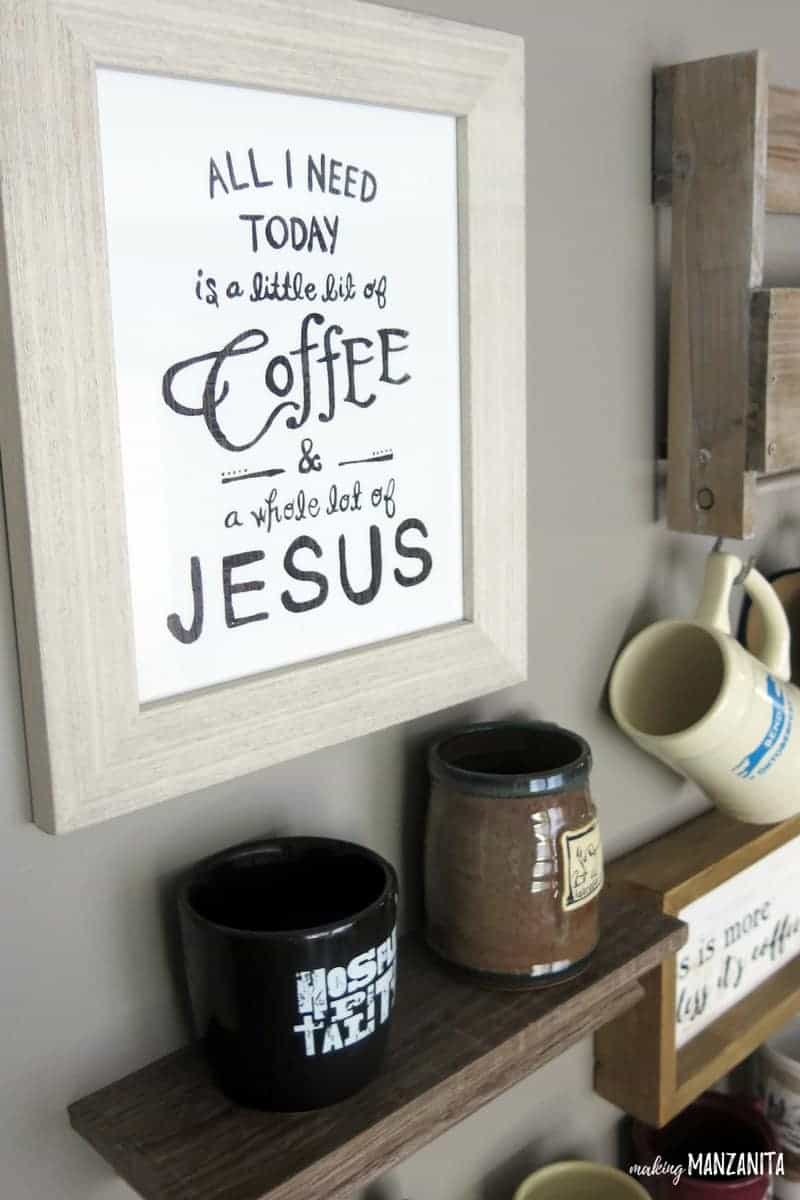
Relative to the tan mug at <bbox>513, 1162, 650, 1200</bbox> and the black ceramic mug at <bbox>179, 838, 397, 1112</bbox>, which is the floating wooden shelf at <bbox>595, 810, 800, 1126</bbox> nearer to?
the tan mug at <bbox>513, 1162, 650, 1200</bbox>

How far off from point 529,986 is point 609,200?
47cm

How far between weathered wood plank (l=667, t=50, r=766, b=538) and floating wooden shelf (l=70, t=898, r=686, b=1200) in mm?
303

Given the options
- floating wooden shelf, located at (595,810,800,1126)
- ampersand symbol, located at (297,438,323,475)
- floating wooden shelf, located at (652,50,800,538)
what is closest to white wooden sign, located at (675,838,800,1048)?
floating wooden shelf, located at (595,810,800,1126)

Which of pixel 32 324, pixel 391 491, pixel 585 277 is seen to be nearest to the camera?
pixel 32 324

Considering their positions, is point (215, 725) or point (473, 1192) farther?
point (473, 1192)

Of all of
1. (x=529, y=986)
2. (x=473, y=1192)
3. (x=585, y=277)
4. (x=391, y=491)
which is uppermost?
(x=585, y=277)

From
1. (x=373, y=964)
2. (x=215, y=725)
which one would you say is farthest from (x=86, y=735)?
(x=373, y=964)

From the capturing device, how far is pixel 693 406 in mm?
767

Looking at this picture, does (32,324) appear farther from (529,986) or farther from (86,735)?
(529,986)

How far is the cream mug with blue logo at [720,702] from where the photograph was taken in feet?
2.46

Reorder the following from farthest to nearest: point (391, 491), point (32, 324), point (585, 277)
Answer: point (585, 277)
point (391, 491)
point (32, 324)

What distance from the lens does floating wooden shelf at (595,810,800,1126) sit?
79cm

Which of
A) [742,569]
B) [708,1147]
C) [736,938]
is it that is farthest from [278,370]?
[708,1147]

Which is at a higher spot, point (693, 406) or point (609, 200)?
point (609, 200)
